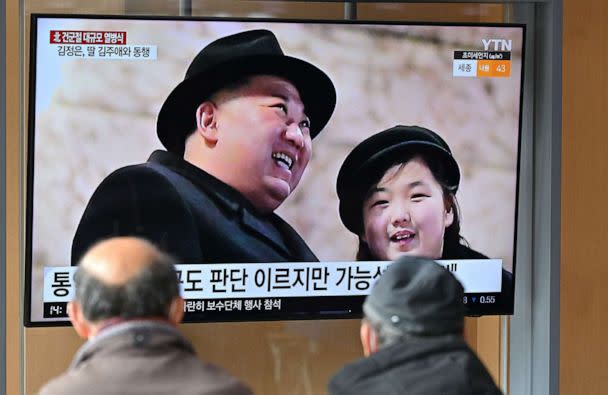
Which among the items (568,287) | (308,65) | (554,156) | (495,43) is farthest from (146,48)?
(568,287)

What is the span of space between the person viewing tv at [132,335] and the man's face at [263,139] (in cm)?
203

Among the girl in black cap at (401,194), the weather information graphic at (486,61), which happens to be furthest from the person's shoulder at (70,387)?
the weather information graphic at (486,61)

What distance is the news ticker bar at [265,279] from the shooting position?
4668 millimetres

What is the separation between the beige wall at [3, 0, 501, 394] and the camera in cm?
471

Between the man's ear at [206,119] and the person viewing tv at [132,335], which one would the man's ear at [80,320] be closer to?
the person viewing tv at [132,335]

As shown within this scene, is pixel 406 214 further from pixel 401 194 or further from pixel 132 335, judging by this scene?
pixel 132 335

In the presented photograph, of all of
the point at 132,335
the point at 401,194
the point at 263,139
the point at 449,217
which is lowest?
the point at 132,335

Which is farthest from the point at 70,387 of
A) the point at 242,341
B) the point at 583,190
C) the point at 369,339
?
the point at 583,190

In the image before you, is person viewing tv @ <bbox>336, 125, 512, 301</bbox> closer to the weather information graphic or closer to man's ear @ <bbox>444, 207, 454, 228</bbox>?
man's ear @ <bbox>444, 207, 454, 228</bbox>

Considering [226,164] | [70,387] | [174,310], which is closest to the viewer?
[70,387]

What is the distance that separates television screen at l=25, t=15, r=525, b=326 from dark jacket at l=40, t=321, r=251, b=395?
6.72 feet

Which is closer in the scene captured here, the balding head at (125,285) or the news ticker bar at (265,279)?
the balding head at (125,285)

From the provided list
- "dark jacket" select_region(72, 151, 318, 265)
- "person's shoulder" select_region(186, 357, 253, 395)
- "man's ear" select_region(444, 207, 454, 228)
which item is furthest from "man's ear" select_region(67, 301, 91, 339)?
"man's ear" select_region(444, 207, 454, 228)

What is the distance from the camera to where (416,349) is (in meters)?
2.72
